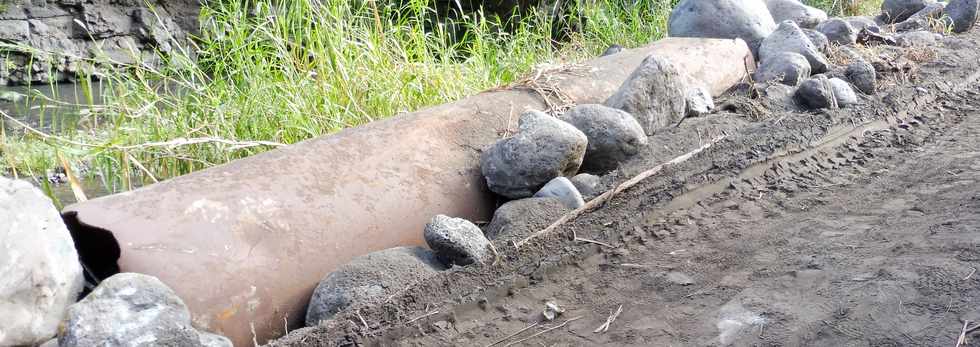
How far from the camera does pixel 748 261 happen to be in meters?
2.23

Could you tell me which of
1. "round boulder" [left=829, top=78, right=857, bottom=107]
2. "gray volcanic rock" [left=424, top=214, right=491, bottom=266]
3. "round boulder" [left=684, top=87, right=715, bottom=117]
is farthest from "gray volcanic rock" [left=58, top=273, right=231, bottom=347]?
"round boulder" [left=829, top=78, right=857, bottom=107]

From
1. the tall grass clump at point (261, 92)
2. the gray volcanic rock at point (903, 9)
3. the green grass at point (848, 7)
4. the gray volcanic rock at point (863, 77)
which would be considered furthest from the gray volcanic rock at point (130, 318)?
the green grass at point (848, 7)

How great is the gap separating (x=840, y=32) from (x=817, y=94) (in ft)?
4.58

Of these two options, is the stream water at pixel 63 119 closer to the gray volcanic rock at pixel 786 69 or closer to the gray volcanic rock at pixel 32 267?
the gray volcanic rock at pixel 32 267

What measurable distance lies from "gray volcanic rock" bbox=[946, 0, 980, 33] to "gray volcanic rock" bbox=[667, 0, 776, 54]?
5.64 feet

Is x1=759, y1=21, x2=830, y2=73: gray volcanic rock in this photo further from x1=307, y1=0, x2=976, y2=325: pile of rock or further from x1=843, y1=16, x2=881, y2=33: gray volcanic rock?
x1=843, y1=16, x2=881, y2=33: gray volcanic rock

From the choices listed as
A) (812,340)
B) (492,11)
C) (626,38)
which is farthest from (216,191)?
(492,11)

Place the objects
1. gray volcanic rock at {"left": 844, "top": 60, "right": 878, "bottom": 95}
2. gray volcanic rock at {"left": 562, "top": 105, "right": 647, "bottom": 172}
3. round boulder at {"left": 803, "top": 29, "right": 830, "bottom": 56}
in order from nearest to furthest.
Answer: gray volcanic rock at {"left": 562, "top": 105, "right": 647, "bottom": 172} → gray volcanic rock at {"left": 844, "top": 60, "right": 878, "bottom": 95} → round boulder at {"left": 803, "top": 29, "right": 830, "bottom": 56}

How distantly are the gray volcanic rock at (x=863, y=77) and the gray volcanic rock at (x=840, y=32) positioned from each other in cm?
85

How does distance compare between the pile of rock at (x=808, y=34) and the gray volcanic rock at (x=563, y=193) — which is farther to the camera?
the pile of rock at (x=808, y=34)

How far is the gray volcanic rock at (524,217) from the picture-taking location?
2.39 m

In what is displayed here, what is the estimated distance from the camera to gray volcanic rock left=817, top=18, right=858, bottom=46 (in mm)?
4602

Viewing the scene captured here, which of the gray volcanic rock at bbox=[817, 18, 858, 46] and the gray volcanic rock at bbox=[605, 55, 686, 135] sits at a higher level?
the gray volcanic rock at bbox=[605, 55, 686, 135]

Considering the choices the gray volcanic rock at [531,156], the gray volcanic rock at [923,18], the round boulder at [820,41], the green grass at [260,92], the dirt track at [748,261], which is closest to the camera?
the dirt track at [748,261]
